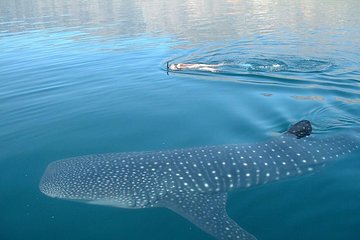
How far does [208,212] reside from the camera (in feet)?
20.4

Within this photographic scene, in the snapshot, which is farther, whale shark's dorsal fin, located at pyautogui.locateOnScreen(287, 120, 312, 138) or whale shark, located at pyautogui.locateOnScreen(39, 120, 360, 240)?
whale shark's dorsal fin, located at pyautogui.locateOnScreen(287, 120, 312, 138)

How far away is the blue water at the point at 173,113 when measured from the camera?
648 centimetres

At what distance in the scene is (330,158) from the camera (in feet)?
25.9

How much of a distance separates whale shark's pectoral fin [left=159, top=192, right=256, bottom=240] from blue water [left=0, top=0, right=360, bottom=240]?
0.87ft

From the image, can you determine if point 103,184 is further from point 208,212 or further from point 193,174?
point 208,212

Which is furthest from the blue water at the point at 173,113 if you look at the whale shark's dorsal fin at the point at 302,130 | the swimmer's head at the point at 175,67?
the whale shark's dorsal fin at the point at 302,130

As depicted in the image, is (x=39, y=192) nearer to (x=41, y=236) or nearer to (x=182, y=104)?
(x=41, y=236)

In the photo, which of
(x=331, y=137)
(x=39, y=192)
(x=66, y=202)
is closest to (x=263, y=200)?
(x=331, y=137)

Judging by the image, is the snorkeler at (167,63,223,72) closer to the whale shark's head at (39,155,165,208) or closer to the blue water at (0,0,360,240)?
the blue water at (0,0,360,240)

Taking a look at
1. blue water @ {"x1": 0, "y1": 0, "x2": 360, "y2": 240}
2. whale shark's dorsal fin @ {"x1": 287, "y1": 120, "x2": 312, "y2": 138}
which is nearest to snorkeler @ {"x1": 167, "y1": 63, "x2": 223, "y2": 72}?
blue water @ {"x1": 0, "y1": 0, "x2": 360, "y2": 240}

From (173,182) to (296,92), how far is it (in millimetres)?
7572

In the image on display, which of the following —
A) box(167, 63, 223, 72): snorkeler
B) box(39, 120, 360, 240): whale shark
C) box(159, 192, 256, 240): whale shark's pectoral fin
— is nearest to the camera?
box(159, 192, 256, 240): whale shark's pectoral fin

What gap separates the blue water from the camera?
21.3 ft

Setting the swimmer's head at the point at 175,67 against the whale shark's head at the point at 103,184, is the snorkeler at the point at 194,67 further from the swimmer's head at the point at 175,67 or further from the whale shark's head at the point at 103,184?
the whale shark's head at the point at 103,184
